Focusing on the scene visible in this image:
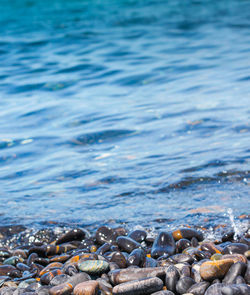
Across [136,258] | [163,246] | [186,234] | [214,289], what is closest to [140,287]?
Answer: [214,289]

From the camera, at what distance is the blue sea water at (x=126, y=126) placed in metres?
4.90

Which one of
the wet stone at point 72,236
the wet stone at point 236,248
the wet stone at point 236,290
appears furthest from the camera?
the wet stone at point 72,236

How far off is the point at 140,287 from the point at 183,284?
267mm

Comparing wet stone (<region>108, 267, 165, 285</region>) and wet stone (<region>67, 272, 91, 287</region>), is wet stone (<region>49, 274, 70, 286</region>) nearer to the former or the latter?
wet stone (<region>67, 272, 91, 287</region>)

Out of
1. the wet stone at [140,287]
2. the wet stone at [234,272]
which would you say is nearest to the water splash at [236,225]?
the wet stone at [234,272]

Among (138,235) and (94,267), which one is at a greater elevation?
(94,267)

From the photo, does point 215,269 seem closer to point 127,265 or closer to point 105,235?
point 127,265

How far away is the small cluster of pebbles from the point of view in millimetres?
2893

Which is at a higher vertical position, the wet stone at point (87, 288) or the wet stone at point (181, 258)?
the wet stone at point (87, 288)

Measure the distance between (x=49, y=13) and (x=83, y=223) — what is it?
17.4 meters

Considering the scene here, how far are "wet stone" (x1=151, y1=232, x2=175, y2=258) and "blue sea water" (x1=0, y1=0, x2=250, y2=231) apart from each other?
0.63m

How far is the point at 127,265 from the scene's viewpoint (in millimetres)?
3383

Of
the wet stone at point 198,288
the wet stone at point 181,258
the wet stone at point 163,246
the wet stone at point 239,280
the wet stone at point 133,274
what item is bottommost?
the wet stone at point 163,246

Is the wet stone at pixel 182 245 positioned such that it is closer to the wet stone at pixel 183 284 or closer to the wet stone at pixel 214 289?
the wet stone at pixel 183 284
